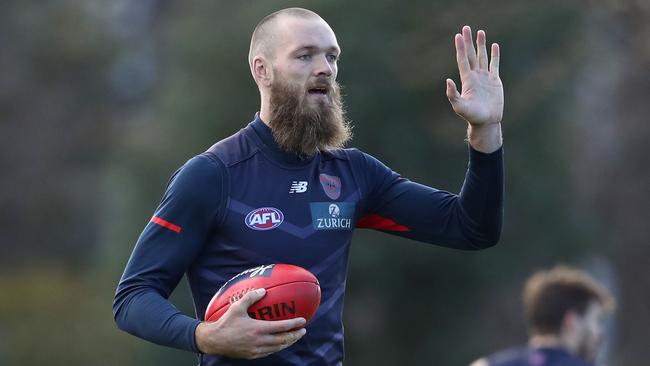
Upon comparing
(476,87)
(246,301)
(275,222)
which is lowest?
(246,301)

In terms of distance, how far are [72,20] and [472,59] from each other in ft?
101

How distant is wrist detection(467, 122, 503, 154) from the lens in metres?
5.90

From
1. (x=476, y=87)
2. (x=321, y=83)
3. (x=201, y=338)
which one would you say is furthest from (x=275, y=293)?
(x=476, y=87)

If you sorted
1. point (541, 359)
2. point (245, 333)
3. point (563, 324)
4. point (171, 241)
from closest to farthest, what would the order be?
1. point (245, 333)
2. point (171, 241)
3. point (541, 359)
4. point (563, 324)

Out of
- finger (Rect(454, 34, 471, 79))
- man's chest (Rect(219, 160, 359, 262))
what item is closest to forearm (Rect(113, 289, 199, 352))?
man's chest (Rect(219, 160, 359, 262))

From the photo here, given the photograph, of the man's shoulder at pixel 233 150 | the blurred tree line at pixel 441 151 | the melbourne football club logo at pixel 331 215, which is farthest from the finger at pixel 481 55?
the blurred tree line at pixel 441 151

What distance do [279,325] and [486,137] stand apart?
56.6 inches

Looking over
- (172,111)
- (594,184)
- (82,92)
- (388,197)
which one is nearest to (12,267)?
(82,92)

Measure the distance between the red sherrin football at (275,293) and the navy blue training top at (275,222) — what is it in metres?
0.17

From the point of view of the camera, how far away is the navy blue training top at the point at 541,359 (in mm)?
7984

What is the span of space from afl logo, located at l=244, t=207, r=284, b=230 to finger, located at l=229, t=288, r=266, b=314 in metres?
0.51

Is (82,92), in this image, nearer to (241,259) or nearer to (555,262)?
(555,262)

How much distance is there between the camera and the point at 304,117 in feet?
19.3

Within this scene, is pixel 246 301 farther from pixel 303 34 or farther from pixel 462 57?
pixel 462 57
